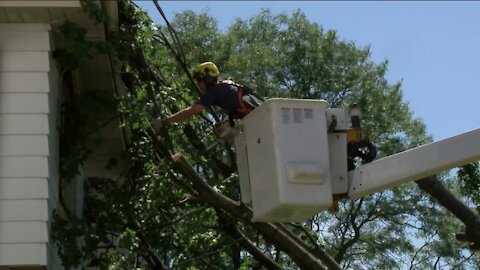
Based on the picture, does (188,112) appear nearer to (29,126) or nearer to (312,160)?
(29,126)

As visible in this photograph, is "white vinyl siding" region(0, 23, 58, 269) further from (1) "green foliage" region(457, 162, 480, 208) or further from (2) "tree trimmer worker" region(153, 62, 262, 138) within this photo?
(1) "green foliage" region(457, 162, 480, 208)

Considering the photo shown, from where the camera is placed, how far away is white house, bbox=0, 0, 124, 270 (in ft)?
28.1

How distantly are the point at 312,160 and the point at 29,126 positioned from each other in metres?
2.58

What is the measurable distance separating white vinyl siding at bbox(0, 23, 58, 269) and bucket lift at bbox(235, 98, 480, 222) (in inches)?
69.6

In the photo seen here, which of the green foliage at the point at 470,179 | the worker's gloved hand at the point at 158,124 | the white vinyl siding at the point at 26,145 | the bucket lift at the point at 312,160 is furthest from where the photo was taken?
the green foliage at the point at 470,179

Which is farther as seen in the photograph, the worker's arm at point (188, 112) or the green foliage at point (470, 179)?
the green foliage at point (470, 179)

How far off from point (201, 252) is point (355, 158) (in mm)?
5207

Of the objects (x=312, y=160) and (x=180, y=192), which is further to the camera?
(x=180, y=192)

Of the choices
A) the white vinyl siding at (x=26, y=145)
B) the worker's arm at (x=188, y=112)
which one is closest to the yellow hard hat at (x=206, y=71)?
the worker's arm at (x=188, y=112)

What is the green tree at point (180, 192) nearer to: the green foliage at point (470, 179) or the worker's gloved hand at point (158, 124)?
the worker's gloved hand at point (158, 124)

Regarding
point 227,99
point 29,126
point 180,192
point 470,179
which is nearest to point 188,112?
point 227,99

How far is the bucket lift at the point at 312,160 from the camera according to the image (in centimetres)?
764

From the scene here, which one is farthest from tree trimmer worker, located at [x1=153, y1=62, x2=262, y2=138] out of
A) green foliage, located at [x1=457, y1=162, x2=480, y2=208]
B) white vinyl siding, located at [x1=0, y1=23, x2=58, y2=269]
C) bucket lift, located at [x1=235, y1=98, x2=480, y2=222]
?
green foliage, located at [x1=457, y1=162, x2=480, y2=208]

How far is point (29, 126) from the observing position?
885 centimetres
